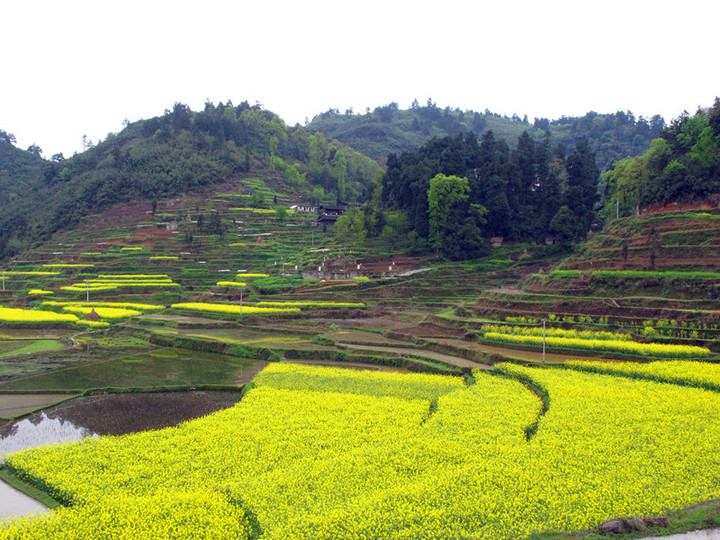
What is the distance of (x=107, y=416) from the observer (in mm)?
18141

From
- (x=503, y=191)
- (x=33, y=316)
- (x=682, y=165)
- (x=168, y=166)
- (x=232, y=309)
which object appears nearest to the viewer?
(x=682, y=165)

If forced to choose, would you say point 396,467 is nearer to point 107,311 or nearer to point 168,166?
point 107,311

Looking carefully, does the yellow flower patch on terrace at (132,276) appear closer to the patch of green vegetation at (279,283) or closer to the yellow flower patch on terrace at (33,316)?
the yellow flower patch on terrace at (33,316)

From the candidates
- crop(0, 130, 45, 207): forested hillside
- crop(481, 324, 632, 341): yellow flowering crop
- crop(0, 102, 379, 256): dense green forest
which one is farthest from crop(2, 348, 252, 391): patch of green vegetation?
crop(0, 130, 45, 207): forested hillside

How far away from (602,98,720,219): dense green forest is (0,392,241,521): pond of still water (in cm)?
2822

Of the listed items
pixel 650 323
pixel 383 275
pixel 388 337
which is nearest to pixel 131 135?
pixel 383 275

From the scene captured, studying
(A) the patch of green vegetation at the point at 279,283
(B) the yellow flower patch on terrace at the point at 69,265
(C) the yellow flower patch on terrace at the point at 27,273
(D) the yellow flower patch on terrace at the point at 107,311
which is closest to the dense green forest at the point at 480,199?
(A) the patch of green vegetation at the point at 279,283

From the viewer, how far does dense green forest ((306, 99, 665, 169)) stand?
340ft

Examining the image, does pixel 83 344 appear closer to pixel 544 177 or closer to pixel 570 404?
pixel 570 404

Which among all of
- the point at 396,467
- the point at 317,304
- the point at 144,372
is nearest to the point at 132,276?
the point at 317,304

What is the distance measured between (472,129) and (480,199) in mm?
85745

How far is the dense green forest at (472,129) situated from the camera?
103481 mm

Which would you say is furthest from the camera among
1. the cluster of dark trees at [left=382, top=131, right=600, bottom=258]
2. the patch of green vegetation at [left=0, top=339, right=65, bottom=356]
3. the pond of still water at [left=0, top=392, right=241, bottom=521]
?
the cluster of dark trees at [left=382, top=131, right=600, bottom=258]

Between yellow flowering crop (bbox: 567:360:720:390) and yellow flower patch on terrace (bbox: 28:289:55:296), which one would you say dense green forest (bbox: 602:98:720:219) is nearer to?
yellow flowering crop (bbox: 567:360:720:390)
